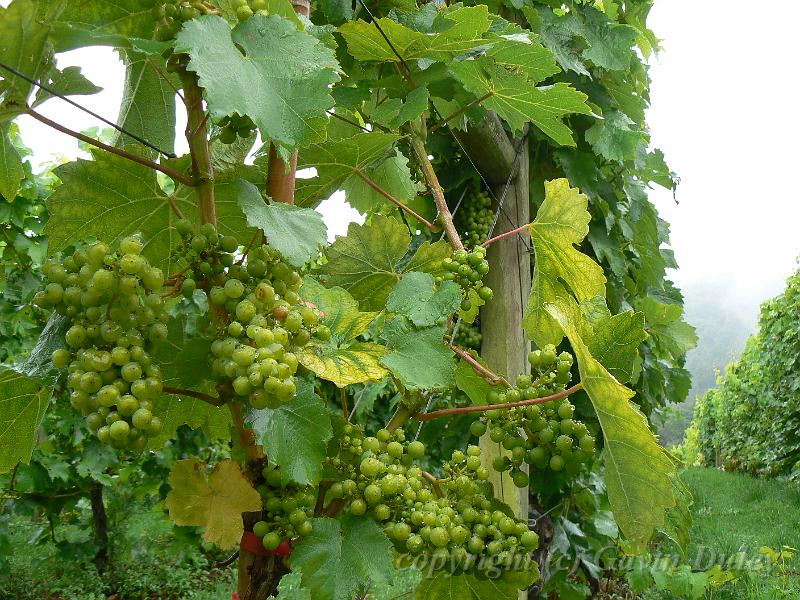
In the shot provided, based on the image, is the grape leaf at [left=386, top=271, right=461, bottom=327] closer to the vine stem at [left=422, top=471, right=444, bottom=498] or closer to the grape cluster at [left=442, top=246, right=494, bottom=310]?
the grape cluster at [left=442, top=246, right=494, bottom=310]

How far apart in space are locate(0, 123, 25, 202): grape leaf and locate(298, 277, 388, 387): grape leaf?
0.34 meters

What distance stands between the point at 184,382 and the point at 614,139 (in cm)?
188

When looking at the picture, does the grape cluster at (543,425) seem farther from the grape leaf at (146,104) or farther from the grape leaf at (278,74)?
the grape leaf at (146,104)

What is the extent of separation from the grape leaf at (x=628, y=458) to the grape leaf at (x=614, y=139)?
5.25ft

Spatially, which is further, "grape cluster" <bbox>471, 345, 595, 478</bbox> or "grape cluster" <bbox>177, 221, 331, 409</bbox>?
"grape cluster" <bbox>471, 345, 595, 478</bbox>

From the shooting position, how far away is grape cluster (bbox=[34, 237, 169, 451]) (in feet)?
1.78

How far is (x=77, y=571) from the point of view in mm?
4160

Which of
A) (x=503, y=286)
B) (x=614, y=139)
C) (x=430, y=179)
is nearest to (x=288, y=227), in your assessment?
(x=430, y=179)

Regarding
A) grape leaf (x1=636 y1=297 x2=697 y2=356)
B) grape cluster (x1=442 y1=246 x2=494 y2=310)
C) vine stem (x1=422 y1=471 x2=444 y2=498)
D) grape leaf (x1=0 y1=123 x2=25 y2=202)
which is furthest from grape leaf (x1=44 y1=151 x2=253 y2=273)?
grape leaf (x1=636 y1=297 x2=697 y2=356)

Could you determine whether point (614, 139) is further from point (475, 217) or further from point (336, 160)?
point (336, 160)

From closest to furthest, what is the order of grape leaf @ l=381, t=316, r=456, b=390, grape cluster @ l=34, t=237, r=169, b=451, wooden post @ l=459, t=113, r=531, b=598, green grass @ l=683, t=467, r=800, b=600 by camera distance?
grape cluster @ l=34, t=237, r=169, b=451
grape leaf @ l=381, t=316, r=456, b=390
wooden post @ l=459, t=113, r=531, b=598
green grass @ l=683, t=467, r=800, b=600

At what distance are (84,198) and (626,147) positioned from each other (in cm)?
184

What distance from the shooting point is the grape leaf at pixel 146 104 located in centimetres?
85

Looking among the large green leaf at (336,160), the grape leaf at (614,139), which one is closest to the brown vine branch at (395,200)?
the large green leaf at (336,160)
